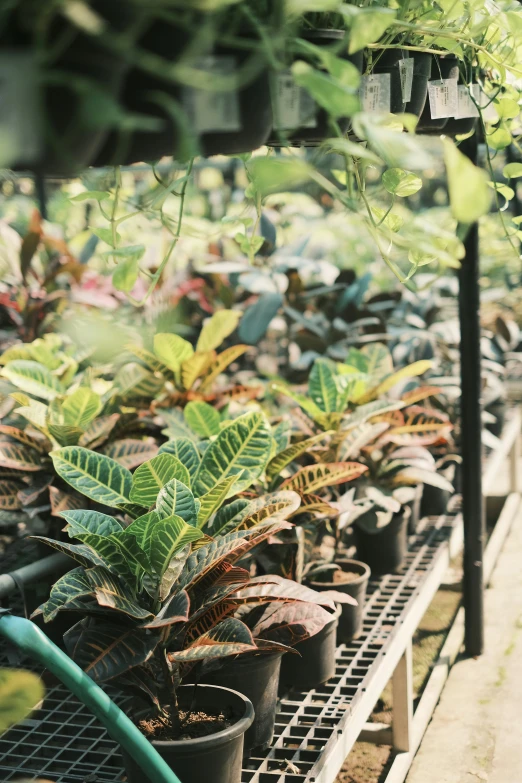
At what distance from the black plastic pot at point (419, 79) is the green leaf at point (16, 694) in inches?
40.8

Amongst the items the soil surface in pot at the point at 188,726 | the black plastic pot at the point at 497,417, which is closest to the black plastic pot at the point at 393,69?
the soil surface in pot at the point at 188,726

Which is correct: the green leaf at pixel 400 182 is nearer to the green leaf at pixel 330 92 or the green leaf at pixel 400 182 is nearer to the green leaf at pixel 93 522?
the green leaf at pixel 330 92

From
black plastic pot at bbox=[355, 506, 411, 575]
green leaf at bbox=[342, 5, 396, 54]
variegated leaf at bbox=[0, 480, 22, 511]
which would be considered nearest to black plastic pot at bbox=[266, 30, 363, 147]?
green leaf at bbox=[342, 5, 396, 54]

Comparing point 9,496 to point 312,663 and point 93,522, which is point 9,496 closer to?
point 93,522

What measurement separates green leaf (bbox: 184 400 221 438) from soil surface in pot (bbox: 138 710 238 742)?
704 mm

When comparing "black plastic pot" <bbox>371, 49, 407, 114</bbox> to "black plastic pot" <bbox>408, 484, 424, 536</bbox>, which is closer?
"black plastic pot" <bbox>371, 49, 407, 114</bbox>

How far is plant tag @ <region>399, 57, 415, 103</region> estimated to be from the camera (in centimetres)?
120

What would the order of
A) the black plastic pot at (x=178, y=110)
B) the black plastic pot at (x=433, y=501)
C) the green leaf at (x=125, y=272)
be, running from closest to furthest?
the black plastic pot at (x=178, y=110)
the green leaf at (x=125, y=272)
the black plastic pot at (x=433, y=501)

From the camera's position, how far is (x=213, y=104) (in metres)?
0.75

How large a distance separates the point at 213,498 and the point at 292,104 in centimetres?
76

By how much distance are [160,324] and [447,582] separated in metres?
2.52

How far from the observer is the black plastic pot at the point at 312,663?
1.68 meters

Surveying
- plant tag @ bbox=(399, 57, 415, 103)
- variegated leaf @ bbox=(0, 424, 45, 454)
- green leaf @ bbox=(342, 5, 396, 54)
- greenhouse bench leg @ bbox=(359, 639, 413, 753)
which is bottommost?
greenhouse bench leg @ bbox=(359, 639, 413, 753)

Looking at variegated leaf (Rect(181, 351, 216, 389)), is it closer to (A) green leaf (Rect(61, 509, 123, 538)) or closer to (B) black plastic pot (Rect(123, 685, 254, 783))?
(A) green leaf (Rect(61, 509, 123, 538))
